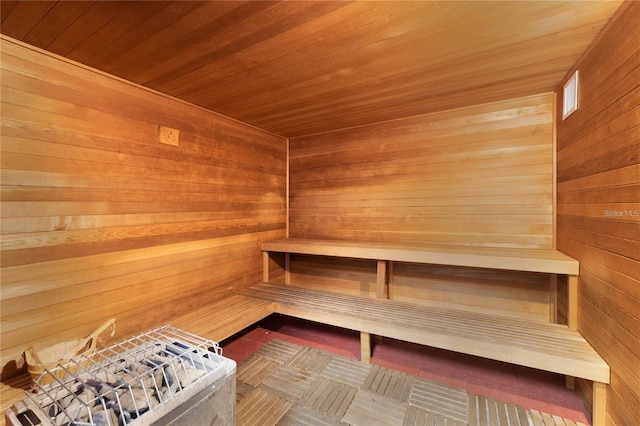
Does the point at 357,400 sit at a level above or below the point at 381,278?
below

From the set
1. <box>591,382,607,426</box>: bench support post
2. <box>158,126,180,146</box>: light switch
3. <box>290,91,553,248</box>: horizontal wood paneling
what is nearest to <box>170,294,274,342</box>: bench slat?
<box>290,91,553,248</box>: horizontal wood paneling

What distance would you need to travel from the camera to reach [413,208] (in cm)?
276

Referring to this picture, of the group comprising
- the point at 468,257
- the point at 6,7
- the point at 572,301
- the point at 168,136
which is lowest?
the point at 572,301

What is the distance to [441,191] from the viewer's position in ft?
Result: 8.61

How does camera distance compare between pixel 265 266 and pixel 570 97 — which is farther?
pixel 265 266

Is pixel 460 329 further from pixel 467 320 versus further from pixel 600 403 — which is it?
pixel 600 403

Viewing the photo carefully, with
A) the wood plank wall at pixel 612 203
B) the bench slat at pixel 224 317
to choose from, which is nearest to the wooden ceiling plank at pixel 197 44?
the wood plank wall at pixel 612 203

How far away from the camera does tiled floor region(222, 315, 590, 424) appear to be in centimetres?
185

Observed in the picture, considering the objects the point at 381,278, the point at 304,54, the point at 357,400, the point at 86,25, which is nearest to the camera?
the point at 86,25

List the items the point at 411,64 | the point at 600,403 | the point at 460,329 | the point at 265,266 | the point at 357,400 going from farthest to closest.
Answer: the point at 265,266
the point at 460,329
the point at 357,400
the point at 411,64
the point at 600,403

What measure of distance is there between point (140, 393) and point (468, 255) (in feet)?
7.06

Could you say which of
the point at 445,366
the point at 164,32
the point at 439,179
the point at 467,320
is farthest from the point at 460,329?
the point at 164,32

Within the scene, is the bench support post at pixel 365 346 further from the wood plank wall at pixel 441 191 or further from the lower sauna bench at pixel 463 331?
the wood plank wall at pixel 441 191

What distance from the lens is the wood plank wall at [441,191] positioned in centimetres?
227
